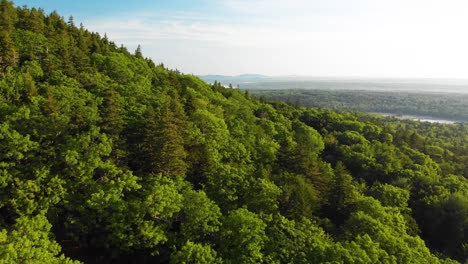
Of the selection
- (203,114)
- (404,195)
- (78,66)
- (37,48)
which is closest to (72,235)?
(203,114)

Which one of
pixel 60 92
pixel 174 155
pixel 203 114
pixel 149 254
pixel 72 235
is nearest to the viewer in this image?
pixel 72 235

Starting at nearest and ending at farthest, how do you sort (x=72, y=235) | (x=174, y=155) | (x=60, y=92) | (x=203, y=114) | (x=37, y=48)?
(x=72, y=235), (x=174, y=155), (x=60, y=92), (x=203, y=114), (x=37, y=48)

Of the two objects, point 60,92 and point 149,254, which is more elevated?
point 60,92

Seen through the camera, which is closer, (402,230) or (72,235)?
(72,235)

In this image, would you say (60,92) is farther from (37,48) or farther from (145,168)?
(37,48)

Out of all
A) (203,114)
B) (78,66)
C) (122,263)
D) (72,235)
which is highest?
(78,66)

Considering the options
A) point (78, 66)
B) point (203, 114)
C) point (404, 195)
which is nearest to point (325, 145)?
point (404, 195)
